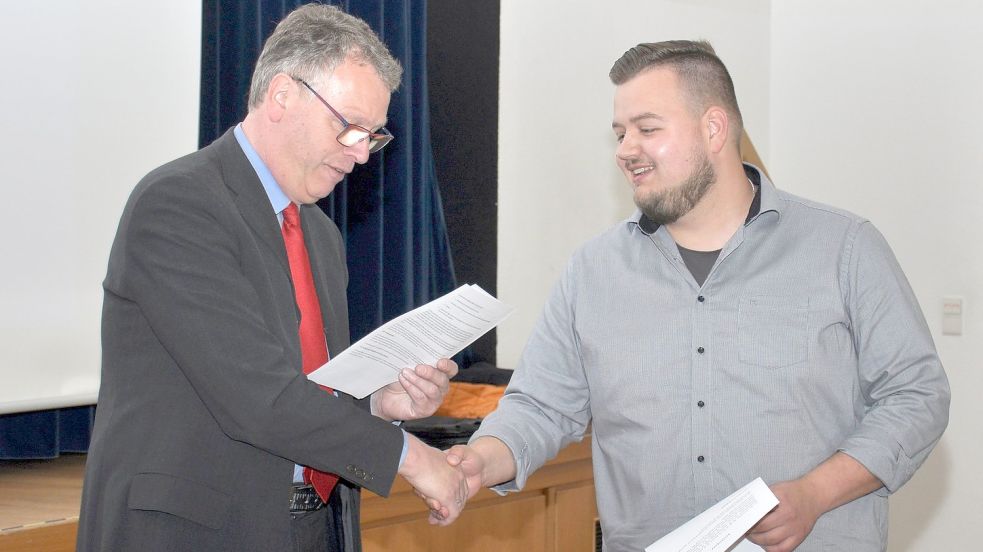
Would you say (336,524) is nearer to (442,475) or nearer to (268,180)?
(442,475)

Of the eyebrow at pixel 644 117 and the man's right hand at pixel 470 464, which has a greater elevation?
the eyebrow at pixel 644 117

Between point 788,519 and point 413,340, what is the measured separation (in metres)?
0.75

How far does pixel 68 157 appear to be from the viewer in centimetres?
264

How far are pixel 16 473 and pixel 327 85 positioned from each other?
1.49 m

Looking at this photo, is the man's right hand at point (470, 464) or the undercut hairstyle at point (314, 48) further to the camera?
the man's right hand at point (470, 464)

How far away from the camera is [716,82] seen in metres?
2.04

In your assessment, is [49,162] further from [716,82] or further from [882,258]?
[882,258]

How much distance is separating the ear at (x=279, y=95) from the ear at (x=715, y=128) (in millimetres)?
835

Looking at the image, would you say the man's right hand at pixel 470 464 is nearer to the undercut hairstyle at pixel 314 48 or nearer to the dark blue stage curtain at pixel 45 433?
the undercut hairstyle at pixel 314 48

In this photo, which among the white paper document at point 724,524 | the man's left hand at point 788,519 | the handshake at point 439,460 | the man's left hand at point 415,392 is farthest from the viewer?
the man's left hand at point 415,392

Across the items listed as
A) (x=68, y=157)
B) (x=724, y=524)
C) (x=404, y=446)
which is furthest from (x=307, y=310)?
(x=68, y=157)

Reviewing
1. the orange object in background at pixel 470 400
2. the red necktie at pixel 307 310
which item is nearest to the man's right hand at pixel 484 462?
the red necktie at pixel 307 310

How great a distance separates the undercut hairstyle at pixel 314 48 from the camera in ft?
5.85

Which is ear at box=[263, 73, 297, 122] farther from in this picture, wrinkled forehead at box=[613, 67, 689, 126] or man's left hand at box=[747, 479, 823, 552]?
man's left hand at box=[747, 479, 823, 552]
